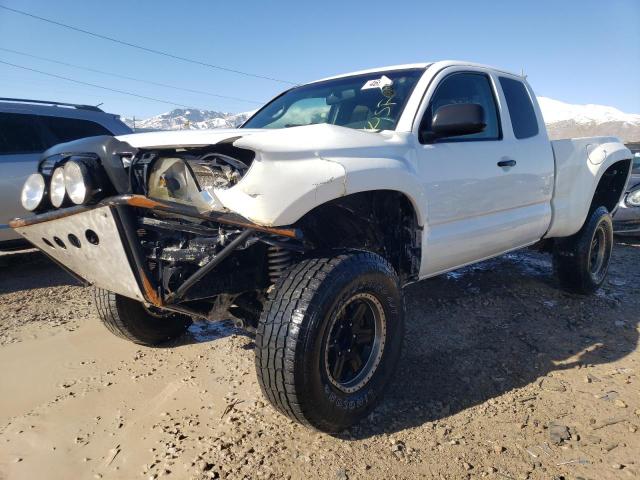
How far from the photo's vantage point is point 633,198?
6.75 metres

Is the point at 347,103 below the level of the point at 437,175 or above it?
above

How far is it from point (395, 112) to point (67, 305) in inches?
134

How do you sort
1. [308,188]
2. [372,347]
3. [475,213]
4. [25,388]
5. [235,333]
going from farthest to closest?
[235,333]
[475,213]
[25,388]
[372,347]
[308,188]

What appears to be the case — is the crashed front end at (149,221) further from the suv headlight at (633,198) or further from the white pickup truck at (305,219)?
the suv headlight at (633,198)

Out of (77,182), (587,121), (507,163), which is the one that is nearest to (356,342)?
(77,182)

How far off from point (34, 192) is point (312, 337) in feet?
5.26

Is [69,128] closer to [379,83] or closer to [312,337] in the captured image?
[379,83]

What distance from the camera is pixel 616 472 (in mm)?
2102

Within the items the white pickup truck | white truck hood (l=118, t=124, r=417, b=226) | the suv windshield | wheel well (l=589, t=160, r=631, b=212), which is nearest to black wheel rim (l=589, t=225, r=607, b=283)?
wheel well (l=589, t=160, r=631, b=212)

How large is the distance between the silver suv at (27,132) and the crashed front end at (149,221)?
304 cm

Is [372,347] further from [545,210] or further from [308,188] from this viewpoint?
[545,210]

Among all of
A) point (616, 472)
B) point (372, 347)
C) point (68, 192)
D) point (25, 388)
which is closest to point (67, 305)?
point (25, 388)

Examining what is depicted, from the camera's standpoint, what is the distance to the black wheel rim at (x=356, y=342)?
2378 mm

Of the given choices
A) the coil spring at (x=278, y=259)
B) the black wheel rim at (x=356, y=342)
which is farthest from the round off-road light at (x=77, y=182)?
the black wheel rim at (x=356, y=342)
